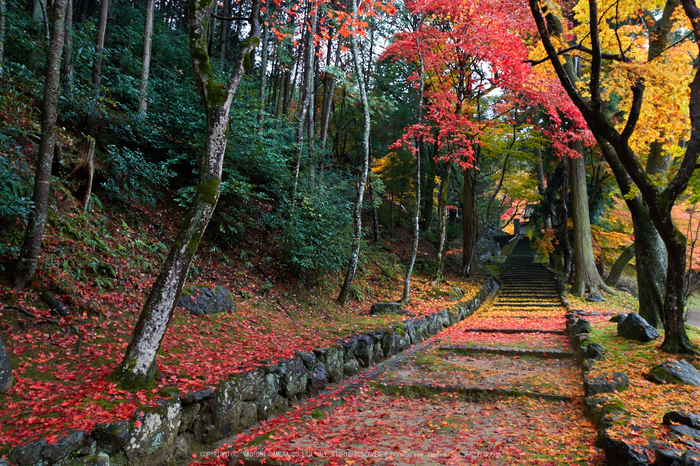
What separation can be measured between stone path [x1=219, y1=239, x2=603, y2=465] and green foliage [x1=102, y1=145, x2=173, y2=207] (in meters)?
5.58

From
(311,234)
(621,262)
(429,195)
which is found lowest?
(621,262)

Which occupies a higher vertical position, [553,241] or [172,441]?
[553,241]

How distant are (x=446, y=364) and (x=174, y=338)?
16.0ft

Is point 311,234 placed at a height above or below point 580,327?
above

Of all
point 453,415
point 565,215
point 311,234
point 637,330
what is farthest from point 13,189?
point 565,215

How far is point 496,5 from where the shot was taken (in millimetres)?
12188

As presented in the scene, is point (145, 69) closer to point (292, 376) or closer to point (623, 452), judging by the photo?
point (292, 376)

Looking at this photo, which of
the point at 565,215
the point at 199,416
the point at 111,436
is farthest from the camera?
the point at 565,215

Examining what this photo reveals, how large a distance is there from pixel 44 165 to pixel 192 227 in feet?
7.26

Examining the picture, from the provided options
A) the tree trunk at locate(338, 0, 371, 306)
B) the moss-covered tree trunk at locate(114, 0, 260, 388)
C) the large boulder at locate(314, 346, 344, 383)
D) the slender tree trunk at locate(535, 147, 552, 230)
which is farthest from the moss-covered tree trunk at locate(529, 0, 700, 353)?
the slender tree trunk at locate(535, 147, 552, 230)

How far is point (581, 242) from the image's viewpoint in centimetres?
1357

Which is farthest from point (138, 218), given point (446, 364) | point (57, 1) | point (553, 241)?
point (553, 241)

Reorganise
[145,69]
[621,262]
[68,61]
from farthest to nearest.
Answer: [621,262] → [145,69] → [68,61]

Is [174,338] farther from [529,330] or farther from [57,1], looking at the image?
[529,330]
